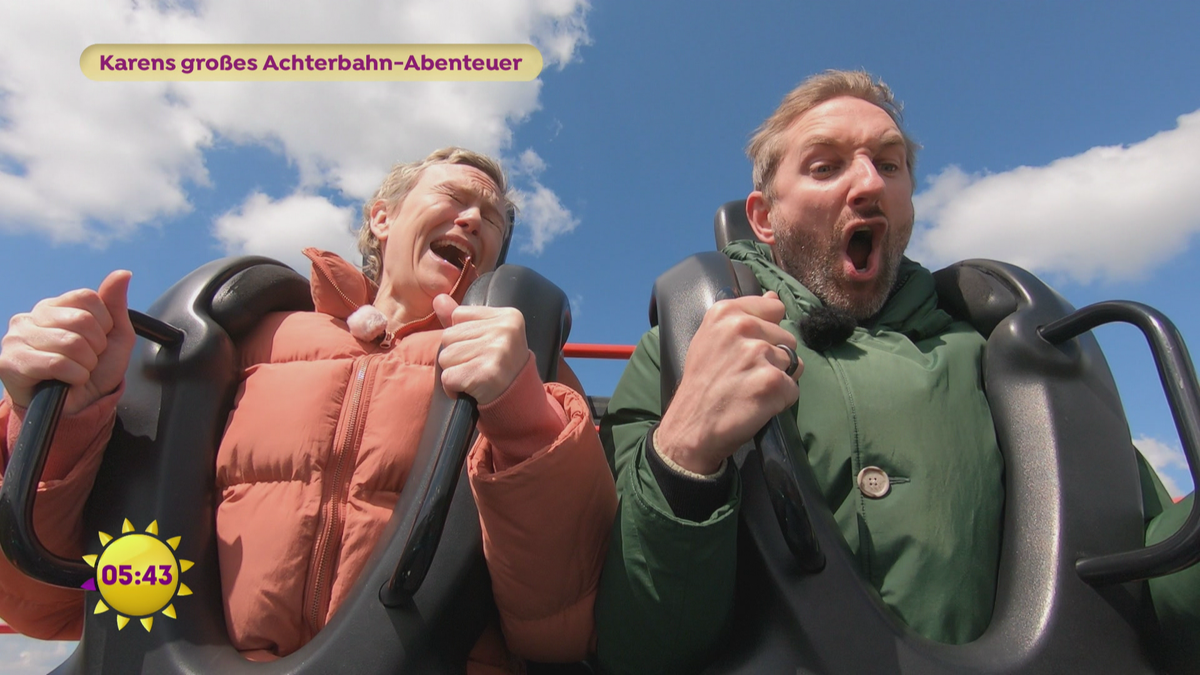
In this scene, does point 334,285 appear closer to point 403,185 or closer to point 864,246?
point 403,185

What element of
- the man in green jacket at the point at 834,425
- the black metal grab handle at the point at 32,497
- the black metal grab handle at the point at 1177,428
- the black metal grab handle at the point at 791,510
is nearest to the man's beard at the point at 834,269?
the man in green jacket at the point at 834,425

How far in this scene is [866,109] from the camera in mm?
1593

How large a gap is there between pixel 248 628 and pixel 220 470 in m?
0.27

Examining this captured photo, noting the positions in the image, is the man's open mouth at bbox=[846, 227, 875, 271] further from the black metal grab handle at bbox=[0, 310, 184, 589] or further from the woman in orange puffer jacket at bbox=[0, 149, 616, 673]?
the black metal grab handle at bbox=[0, 310, 184, 589]

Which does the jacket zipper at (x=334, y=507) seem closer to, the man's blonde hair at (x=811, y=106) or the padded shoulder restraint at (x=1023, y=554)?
the padded shoulder restraint at (x=1023, y=554)

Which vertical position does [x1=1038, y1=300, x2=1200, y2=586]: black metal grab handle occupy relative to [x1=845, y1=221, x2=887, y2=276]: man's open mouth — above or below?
below

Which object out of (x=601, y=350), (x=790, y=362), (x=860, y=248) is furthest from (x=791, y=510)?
(x=601, y=350)

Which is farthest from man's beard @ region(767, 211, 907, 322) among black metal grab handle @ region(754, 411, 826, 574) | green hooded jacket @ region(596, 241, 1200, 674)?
black metal grab handle @ region(754, 411, 826, 574)

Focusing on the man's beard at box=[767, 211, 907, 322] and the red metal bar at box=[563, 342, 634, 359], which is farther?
the red metal bar at box=[563, 342, 634, 359]

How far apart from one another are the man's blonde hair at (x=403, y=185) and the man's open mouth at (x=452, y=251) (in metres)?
0.22

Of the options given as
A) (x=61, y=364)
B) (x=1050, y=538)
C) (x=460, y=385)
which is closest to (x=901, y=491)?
(x=1050, y=538)

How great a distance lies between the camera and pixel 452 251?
1.72 metres

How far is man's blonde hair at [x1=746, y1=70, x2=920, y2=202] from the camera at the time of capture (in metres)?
1.66

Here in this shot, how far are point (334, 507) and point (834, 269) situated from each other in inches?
42.5
